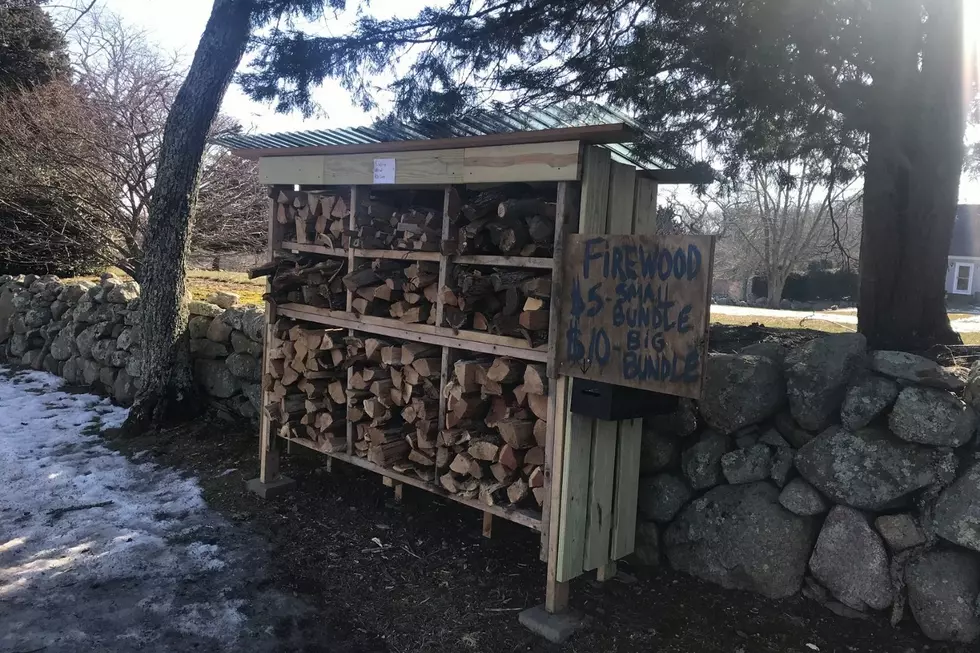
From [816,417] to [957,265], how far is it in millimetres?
28926

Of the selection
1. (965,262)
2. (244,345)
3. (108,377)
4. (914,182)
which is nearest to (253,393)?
(244,345)

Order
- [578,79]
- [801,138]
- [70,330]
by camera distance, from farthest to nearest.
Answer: [70,330] < [578,79] < [801,138]

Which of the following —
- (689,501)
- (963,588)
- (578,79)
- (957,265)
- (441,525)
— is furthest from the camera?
(957,265)

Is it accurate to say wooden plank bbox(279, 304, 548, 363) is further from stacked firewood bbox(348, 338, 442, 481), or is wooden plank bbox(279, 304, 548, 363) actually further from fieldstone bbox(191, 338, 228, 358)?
fieldstone bbox(191, 338, 228, 358)

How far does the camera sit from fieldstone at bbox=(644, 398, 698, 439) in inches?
149

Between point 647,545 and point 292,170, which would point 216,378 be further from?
point 647,545

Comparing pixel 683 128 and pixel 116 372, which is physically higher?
pixel 683 128

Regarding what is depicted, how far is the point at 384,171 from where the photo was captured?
400 cm

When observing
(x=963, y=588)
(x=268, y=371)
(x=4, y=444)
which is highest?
(x=268, y=371)

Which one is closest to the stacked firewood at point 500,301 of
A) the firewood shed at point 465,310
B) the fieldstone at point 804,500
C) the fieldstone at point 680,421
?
the firewood shed at point 465,310

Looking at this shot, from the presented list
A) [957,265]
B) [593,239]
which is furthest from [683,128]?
[957,265]

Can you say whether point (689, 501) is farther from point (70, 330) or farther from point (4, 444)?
point (70, 330)

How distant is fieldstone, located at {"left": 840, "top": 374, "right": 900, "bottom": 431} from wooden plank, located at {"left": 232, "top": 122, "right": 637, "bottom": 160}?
162cm

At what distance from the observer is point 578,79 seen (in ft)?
17.3
